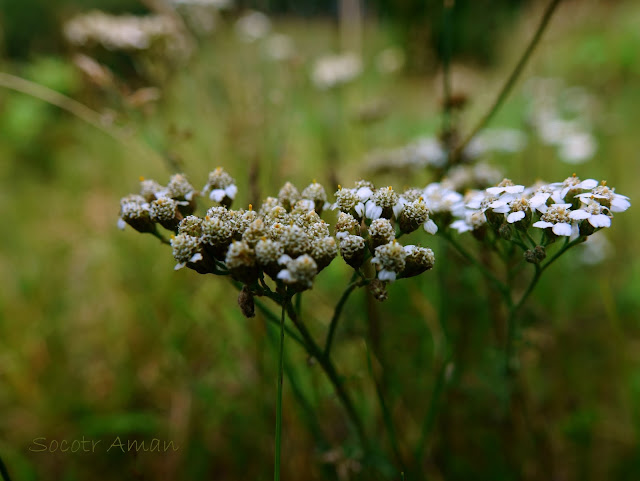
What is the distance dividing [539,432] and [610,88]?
3638 millimetres

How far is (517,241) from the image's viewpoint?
5.02 ft

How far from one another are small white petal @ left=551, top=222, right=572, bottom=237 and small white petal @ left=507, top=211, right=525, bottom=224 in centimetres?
10

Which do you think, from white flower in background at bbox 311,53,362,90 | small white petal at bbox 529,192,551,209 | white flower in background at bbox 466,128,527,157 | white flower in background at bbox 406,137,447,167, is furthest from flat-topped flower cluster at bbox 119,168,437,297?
white flower in background at bbox 311,53,362,90

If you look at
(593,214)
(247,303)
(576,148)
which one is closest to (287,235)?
(247,303)

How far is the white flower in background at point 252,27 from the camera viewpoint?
186 inches

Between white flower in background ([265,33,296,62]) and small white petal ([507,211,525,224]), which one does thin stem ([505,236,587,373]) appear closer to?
small white petal ([507,211,525,224])

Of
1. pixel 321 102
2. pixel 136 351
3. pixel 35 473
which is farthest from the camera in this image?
pixel 321 102

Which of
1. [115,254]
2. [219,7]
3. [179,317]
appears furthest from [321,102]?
[179,317]

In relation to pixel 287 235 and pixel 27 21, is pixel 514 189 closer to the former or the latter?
pixel 287 235

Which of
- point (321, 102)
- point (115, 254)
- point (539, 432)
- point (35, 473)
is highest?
point (321, 102)

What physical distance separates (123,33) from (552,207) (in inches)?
102

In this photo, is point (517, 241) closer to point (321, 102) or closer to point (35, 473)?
point (35, 473)

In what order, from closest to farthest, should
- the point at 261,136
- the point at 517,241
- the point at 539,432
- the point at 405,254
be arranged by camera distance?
the point at 405,254 → the point at 517,241 → the point at 539,432 → the point at 261,136

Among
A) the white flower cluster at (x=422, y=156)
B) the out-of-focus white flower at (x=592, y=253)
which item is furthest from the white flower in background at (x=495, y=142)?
the out-of-focus white flower at (x=592, y=253)
